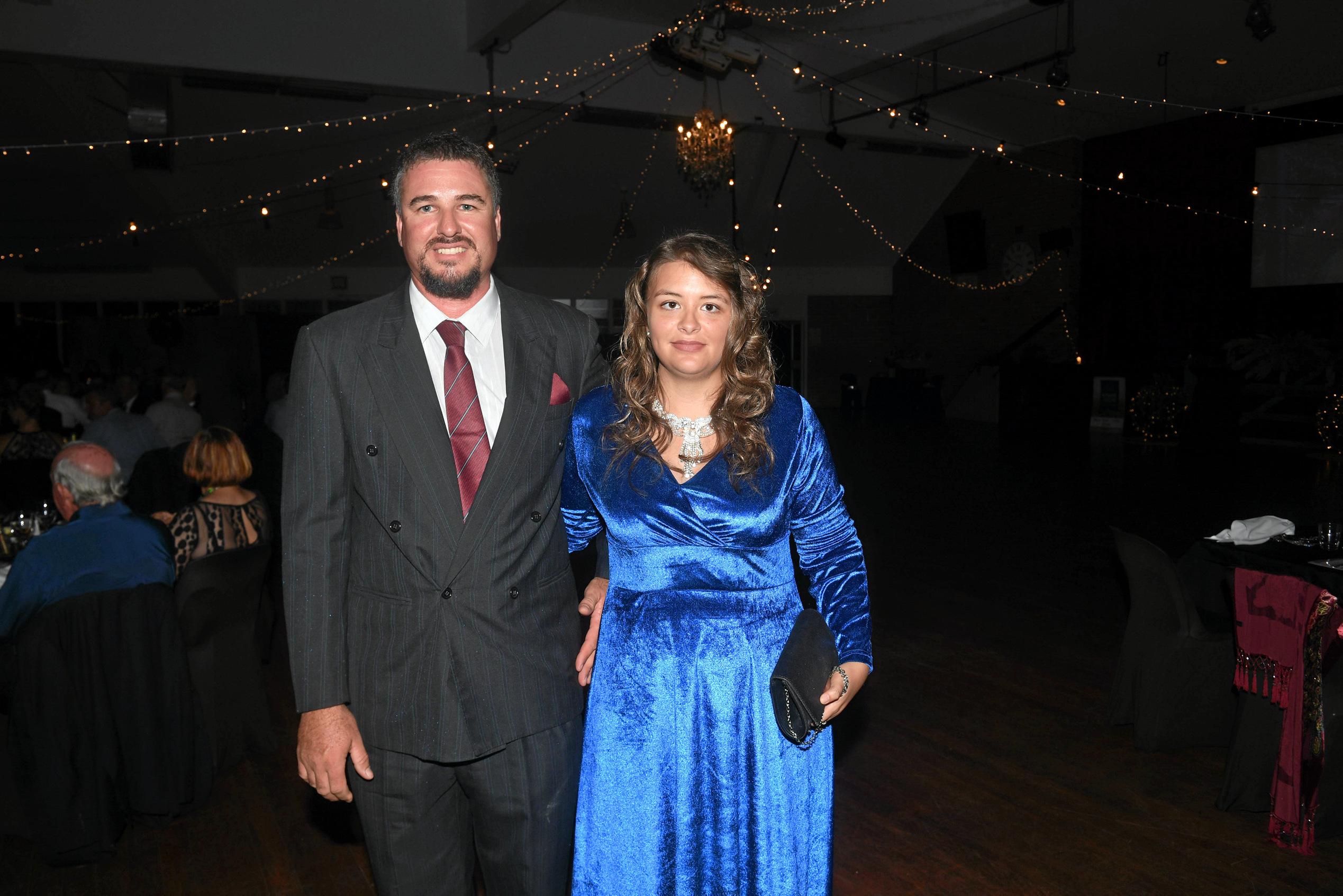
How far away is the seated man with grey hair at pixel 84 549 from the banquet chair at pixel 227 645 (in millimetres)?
189

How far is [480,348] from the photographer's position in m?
1.72

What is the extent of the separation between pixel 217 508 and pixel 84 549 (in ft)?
2.45

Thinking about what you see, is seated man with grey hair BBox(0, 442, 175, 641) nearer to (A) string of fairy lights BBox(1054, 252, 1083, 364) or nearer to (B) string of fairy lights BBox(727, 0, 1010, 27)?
(B) string of fairy lights BBox(727, 0, 1010, 27)

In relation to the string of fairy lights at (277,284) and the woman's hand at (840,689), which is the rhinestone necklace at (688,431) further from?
the string of fairy lights at (277,284)

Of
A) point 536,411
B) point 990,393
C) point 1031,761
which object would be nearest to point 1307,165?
point 990,393

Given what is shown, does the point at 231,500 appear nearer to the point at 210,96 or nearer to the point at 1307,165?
the point at 210,96

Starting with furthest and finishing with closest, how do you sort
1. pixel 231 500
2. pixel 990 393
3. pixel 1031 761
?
1. pixel 990 393
2. pixel 231 500
3. pixel 1031 761

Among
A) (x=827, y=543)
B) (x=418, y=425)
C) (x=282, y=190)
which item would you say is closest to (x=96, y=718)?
(x=418, y=425)

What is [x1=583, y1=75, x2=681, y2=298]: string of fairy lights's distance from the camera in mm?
10406

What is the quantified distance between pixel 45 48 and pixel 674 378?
778cm

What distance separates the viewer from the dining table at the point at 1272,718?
9.41 feet

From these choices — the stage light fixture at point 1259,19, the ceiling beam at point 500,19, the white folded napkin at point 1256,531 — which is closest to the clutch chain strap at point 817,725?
the white folded napkin at point 1256,531

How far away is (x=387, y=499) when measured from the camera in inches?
63.2

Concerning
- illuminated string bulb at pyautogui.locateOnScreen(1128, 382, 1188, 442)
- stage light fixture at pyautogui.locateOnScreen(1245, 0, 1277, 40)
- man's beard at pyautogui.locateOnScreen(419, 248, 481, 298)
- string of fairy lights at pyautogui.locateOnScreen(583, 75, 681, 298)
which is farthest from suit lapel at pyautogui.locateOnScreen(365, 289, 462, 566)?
illuminated string bulb at pyautogui.locateOnScreen(1128, 382, 1188, 442)
